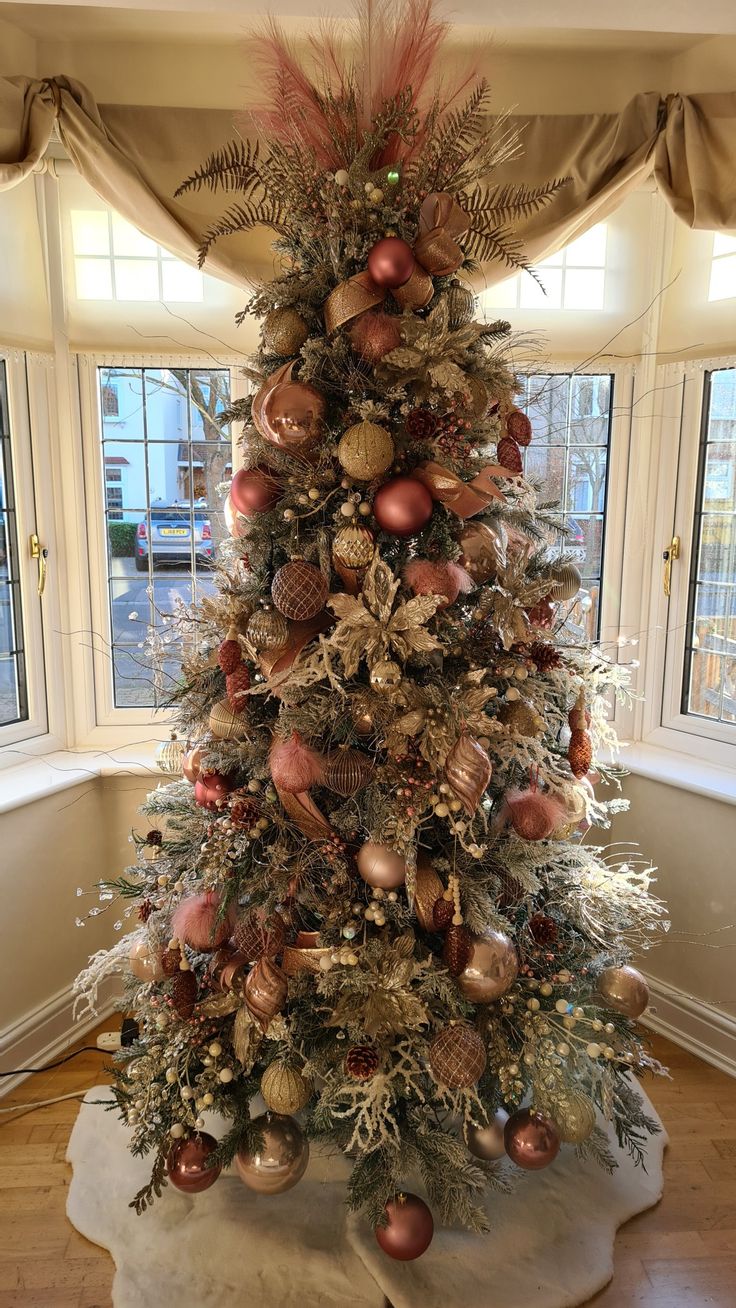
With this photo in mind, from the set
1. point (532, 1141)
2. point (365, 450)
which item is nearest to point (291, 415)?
point (365, 450)

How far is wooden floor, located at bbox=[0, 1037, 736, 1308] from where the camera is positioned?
1604mm

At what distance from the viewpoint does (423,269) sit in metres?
1.54

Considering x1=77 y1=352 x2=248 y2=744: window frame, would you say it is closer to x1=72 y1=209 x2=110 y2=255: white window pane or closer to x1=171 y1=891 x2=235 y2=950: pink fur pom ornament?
x1=72 y1=209 x2=110 y2=255: white window pane

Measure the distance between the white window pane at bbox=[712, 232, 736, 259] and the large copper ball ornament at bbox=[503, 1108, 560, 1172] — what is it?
210cm

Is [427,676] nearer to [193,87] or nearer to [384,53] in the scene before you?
[384,53]

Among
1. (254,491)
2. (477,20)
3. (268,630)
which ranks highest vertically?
(477,20)

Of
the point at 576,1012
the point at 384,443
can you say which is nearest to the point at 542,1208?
the point at 576,1012

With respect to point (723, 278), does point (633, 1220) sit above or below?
below

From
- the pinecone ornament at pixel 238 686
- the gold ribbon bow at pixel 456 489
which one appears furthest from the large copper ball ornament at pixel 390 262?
the pinecone ornament at pixel 238 686

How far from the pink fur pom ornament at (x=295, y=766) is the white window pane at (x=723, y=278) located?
165cm

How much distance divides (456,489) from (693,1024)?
1690 millimetres

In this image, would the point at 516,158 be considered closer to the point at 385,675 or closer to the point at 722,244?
the point at 722,244

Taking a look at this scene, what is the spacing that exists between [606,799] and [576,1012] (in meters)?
0.98

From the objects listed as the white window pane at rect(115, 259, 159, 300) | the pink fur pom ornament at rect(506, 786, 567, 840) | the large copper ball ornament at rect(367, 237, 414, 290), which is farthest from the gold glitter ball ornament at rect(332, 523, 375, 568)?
the white window pane at rect(115, 259, 159, 300)
